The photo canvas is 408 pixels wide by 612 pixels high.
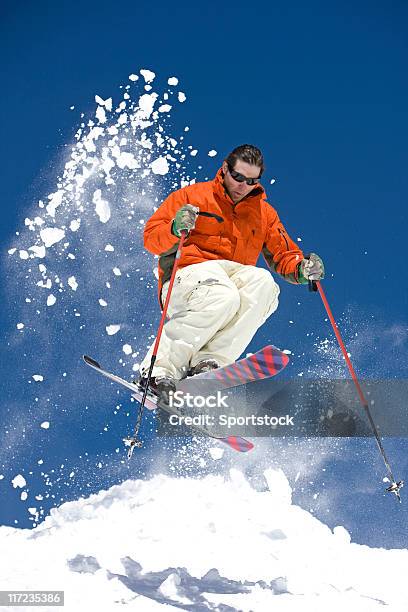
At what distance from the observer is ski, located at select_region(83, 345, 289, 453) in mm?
5156

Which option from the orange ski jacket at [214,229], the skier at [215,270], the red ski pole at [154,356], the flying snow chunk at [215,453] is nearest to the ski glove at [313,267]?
the skier at [215,270]

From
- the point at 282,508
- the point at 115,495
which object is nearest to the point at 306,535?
→ the point at 282,508

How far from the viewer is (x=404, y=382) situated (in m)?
7.54

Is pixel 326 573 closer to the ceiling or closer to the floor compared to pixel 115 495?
closer to the floor

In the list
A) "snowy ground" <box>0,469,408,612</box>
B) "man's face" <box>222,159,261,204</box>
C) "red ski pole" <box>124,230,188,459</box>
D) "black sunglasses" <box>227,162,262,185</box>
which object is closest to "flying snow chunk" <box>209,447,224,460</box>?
"snowy ground" <box>0,469,408,612</box>

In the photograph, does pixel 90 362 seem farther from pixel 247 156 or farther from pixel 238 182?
pixel 247 156

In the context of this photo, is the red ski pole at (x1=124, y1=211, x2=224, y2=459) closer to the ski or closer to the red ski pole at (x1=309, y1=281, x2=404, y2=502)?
the ski

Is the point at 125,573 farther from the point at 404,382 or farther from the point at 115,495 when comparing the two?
the point at 404,382

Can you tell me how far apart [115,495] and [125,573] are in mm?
2890

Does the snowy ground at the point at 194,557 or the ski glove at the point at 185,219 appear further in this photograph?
the snowy ground at the point at 194,557

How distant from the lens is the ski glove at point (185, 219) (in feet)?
16.5

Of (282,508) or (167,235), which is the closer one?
(167,235)

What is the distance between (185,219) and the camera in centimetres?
501

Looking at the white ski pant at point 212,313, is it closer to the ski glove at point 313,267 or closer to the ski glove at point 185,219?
the ski glove at point 313,267
